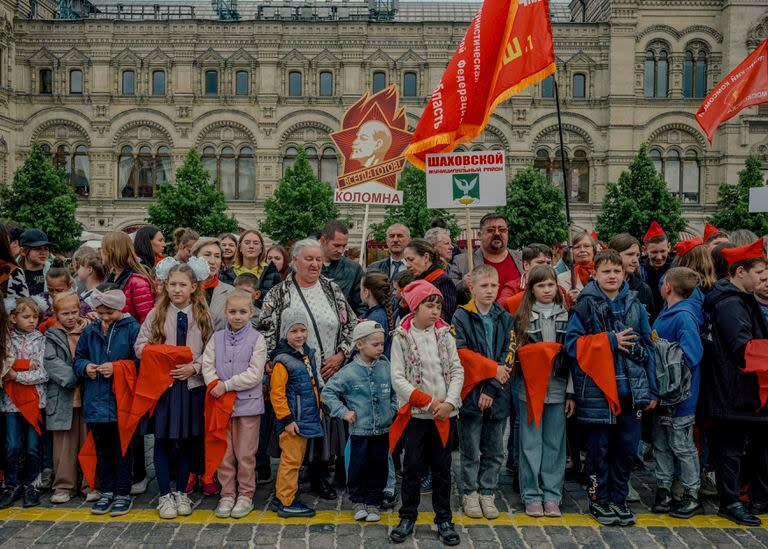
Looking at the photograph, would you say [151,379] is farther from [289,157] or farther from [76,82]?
[76,82]

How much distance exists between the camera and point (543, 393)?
225 inches

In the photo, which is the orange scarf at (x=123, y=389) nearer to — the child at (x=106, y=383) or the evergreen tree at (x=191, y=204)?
the child at (x=106, y=383)

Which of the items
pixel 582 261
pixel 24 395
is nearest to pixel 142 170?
pixel 24 395

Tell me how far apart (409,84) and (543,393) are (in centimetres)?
3000

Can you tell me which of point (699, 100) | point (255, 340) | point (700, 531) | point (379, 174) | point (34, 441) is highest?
point (699, 100)

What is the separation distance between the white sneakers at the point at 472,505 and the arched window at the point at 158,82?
3189cm

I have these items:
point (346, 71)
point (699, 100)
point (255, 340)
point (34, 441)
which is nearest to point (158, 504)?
point (34, 441)

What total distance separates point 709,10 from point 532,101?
9445 mm

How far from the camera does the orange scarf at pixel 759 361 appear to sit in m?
5.43

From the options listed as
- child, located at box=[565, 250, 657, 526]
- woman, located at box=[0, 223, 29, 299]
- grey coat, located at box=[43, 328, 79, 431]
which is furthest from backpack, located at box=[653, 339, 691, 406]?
woman, located at box=[0, 223, 29, 299]

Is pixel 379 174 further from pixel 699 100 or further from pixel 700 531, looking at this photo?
pixel 699 100

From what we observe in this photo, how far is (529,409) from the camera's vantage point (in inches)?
227

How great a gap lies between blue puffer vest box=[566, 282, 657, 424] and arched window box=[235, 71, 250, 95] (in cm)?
3078

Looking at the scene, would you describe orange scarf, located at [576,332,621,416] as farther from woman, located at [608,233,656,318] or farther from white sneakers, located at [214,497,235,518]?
white sneakers, located at [214,497,235,518]
